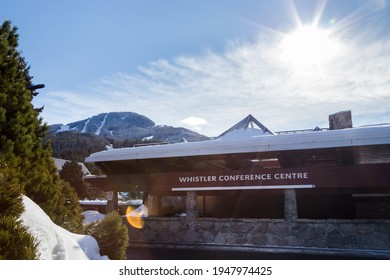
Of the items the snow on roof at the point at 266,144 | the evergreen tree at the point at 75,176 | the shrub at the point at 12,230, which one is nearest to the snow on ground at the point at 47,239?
the shrub at the point at 12,230

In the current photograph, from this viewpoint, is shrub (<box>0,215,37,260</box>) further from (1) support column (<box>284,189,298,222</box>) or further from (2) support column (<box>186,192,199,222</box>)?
(1) support column (<box>284,189,298,222</box>)

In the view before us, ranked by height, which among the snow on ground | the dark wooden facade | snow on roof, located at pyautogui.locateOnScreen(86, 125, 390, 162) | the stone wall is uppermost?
snow on roof, located at pyautogui.locateOnScreen(86, 125, 390, 162)

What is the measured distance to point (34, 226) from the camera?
5.26m

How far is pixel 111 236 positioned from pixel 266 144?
849 centimetres

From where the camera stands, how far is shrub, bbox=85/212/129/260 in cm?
744

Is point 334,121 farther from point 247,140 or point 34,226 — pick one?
point 34,226

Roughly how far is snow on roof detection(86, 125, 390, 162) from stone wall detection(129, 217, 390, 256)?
3.25 m

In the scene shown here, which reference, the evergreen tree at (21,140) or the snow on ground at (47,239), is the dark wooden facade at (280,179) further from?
the snow on ground at (47,239)

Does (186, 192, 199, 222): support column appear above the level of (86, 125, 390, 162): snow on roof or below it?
below

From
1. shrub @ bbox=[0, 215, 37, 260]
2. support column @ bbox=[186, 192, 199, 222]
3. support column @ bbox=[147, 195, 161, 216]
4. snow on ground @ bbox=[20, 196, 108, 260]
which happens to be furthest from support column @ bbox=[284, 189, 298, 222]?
support column @ bbox=[147, 195, 161, 216]

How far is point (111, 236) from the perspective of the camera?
7590 millimetres

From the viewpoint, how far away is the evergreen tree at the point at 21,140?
825cm

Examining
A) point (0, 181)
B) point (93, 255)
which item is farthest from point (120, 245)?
point (0, 181)

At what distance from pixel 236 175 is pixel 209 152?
1.70 metres
